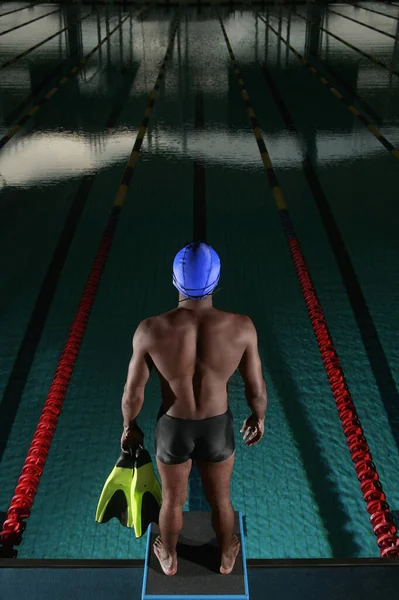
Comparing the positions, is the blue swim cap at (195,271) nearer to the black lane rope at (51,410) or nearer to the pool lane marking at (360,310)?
the black lane rope at (51,410)

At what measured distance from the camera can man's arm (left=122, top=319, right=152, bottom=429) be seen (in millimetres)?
1370

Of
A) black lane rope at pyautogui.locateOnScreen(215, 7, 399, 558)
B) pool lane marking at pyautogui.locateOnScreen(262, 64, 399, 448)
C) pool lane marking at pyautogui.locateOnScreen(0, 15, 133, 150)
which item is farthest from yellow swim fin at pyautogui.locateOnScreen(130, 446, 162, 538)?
pool lane marking at pyautogui.locateOnScreen(0, 15, 133, 150)

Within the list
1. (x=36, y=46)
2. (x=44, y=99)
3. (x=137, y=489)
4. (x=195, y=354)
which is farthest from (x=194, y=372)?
(x=36, y=46)

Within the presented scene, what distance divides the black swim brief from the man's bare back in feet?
0.07

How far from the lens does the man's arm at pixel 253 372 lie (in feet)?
4.56

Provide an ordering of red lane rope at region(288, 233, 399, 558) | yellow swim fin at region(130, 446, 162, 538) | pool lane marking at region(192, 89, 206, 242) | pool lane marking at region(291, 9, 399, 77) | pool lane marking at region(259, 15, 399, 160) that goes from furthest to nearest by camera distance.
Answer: pool lane marking at region(291, 9, 399, 77)
pool lane marking at region(259, 15, 399, 160)
pool lane marking at region(192, 89, 206, 242)
red lane rope at region(288, 233, 399, 558)
yellow swim fin at region(130, 446, 162, 538)

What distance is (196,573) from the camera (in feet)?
5.06

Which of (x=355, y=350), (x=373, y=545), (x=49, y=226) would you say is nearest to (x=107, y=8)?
(x=49, y=226)

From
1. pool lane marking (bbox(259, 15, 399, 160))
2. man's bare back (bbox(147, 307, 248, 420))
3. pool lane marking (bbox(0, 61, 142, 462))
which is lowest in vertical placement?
pool lane marking (bbox(0, 61, 142, 462))

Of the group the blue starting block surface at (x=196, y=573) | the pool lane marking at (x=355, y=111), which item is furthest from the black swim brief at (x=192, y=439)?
the pool lane marking at (x=355, y=111)

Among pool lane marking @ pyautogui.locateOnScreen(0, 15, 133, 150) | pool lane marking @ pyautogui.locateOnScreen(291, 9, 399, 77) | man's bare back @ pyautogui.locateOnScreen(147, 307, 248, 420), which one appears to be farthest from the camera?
pool lane marking @ pyautogui.locateOnScreen(291, 9, 399, 77)

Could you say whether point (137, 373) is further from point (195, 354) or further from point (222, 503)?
point (222, 503)

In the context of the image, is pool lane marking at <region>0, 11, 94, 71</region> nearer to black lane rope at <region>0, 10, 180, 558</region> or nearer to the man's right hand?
black lane rope at <region>0, 10, 180, 558</region>

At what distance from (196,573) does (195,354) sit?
64 centimetres
